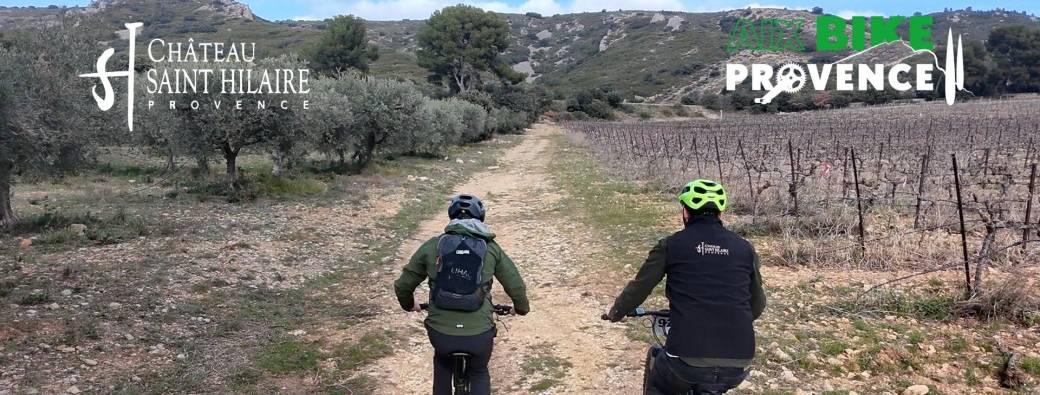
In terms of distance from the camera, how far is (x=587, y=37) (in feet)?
455

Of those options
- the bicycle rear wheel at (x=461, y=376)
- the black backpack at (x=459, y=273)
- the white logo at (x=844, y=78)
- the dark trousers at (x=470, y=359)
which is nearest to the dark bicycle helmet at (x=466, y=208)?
the black backpack at (x=459, y=273)

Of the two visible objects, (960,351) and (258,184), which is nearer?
(960,351)

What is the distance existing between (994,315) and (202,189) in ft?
55.5

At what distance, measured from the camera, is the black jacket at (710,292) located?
337 centimetres

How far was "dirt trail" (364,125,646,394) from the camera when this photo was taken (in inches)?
239

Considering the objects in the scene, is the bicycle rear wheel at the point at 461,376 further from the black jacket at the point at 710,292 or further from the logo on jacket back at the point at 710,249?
the logo on jacket back at the point at 710,249

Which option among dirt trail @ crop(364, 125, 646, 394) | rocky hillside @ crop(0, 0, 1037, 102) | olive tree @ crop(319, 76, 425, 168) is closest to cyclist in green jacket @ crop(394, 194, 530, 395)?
dirt trail @ crop(364, 125, 646, 394)

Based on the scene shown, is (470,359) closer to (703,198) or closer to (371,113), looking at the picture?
(703,198)

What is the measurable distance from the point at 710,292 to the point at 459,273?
1542mm

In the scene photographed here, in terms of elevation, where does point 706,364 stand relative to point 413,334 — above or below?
above

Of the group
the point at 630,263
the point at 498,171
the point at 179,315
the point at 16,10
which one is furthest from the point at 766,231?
the point at 16,10

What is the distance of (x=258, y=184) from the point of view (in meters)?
16.4

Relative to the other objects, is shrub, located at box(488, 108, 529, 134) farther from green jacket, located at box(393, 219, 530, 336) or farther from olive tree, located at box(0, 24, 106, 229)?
green jacket, located at box(393, 219, 530, 336)

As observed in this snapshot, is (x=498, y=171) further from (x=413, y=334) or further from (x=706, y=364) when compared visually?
(x=706, y=364)
